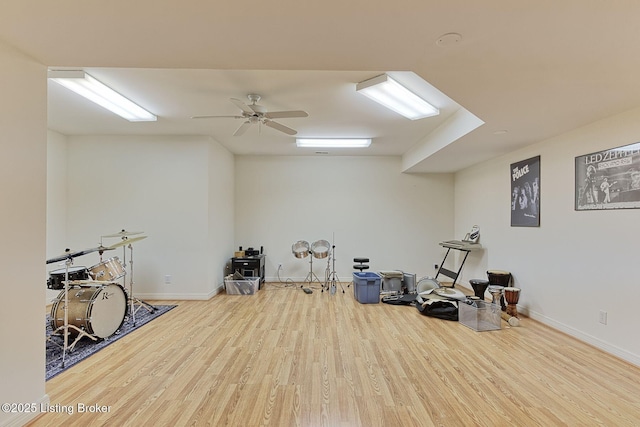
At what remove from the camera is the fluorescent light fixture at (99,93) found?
2.67 meters

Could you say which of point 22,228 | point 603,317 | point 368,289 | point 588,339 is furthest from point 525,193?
point 22,228

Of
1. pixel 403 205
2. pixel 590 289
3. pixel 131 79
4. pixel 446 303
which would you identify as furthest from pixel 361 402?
pixel 403 205

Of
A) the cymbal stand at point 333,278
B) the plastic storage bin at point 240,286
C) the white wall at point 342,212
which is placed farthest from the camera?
the white wall at point 342,212

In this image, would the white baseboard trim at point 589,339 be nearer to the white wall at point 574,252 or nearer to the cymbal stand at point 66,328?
the white wall at point 574,252

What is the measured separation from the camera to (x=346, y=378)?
2.42 metres

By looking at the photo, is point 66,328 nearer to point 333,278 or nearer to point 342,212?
point 333,278

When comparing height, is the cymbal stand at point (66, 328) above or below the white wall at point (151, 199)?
below

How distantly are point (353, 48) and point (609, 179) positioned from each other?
3.06m

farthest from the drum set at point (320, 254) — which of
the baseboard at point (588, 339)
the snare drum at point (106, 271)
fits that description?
the baseboard at point (588, 339)

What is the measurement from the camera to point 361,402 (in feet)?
6.88

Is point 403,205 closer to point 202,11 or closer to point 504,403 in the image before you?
point 504,403

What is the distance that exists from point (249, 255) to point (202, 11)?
4.88 meters

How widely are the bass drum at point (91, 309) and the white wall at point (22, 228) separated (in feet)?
3.33

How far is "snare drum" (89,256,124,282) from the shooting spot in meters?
3.37
